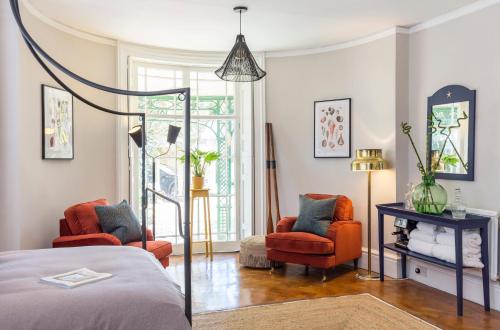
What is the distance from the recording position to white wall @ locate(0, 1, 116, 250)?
3.82 metres

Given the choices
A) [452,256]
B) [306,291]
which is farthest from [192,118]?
[452,256]

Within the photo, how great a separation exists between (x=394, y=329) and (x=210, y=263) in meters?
2.55

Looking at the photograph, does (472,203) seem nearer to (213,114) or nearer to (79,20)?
(213,114)

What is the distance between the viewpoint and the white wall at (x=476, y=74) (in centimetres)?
375

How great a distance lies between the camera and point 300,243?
4492mm

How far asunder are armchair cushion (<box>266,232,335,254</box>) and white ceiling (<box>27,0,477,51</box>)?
2.21 m

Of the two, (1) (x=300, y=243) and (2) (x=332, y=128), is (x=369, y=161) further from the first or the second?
(1) (x=300, y=243)

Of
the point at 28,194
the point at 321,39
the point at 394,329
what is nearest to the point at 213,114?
the point at 321,39

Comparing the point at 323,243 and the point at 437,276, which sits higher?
the point at 323,243

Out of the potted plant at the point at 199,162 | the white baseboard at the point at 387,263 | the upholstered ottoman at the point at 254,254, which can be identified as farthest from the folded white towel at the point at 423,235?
the potted plant at the point at 199,162

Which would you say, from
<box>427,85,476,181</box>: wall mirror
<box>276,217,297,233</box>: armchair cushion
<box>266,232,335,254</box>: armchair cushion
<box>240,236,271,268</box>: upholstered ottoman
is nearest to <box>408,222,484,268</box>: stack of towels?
<box>427,85,476,181</box>: wall mirror

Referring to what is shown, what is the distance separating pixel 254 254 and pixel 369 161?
5.42 feet

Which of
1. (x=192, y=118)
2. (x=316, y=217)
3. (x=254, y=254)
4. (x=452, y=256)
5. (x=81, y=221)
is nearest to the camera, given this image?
(x=452, y=256)

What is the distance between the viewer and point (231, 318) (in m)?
3.45
